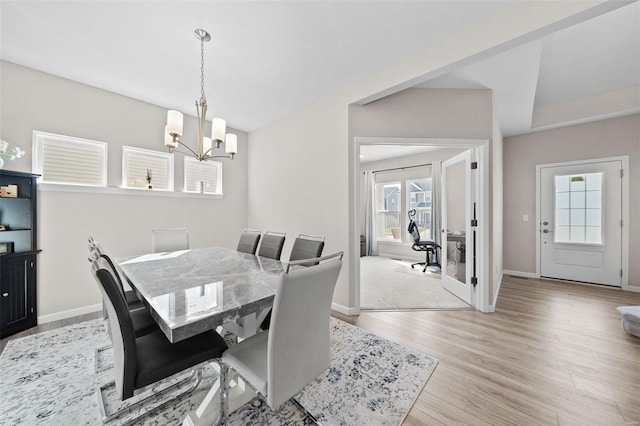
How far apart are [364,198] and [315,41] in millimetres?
5322

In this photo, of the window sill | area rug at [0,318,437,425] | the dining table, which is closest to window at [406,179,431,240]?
area rug at [0,318,437,425]

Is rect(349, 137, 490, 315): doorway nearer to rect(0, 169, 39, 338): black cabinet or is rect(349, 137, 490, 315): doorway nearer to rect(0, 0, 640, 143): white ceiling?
rect(0, 0, 640, 143): white ceiling

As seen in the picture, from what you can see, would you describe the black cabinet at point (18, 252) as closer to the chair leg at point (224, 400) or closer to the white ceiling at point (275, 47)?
the white ceiling at point (275, 47)

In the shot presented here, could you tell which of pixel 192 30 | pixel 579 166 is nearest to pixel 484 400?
pixel 192 30

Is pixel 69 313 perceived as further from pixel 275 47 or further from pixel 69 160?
pixel 275 47

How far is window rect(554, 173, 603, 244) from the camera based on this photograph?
157 inches

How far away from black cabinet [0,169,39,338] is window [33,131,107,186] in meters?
0.28

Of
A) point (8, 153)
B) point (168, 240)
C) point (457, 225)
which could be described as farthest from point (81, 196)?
point (457, 225)

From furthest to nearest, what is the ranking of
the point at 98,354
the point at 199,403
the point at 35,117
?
the point at 35,117, the point at 98,354, the point at 199,403

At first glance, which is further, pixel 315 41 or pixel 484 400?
pixel 315 41

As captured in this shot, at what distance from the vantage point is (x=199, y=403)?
5.06 feet

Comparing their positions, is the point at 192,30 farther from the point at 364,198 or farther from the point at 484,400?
the point at 364,198

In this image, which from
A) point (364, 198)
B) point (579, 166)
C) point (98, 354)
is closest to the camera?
point (98, 354)

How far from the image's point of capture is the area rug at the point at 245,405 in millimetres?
1437
